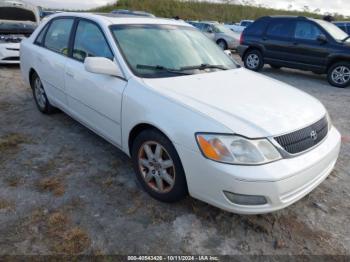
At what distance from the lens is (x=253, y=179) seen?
82.4 inches

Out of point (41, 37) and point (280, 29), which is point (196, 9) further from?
point (41, 37)

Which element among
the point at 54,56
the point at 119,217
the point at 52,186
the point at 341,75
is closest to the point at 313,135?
the point at 119,217

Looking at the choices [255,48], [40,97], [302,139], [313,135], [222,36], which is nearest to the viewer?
[302,139]

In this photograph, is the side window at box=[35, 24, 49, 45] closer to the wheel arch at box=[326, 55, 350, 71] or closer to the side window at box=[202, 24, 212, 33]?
the wheel arch at box=[326, 55, 350, 71]

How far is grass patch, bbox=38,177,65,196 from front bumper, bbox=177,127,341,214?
4.33 feet

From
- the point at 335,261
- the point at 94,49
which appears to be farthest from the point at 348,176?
the point at 94,49

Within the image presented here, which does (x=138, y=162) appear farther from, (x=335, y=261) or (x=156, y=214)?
(x=335, y=261)

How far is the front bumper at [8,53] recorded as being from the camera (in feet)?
26.2

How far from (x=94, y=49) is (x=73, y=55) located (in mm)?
468

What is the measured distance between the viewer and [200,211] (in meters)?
2.66

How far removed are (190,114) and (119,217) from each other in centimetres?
108

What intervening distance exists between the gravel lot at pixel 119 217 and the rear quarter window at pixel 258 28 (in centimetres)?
705

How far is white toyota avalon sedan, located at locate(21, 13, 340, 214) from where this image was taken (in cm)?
217

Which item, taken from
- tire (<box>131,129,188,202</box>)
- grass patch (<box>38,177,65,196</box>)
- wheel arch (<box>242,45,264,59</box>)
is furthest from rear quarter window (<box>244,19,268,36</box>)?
grass patch (<box>38,177,65,196</box>)
